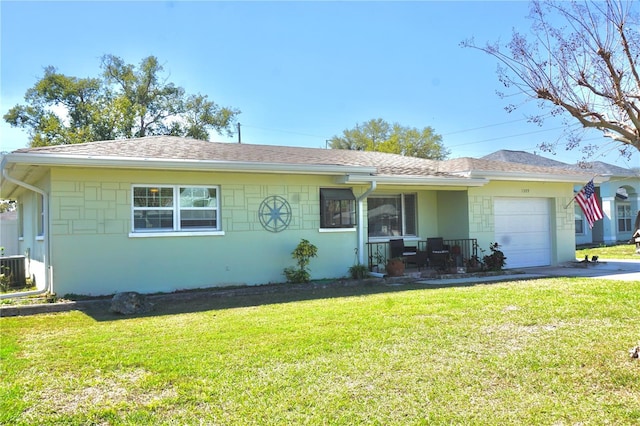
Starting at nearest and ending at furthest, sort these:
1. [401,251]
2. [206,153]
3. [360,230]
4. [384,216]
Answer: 1. [206,153]
2. [360,230]
3. [401,251]
4. [384,216]

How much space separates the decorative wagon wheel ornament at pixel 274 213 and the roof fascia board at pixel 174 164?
0.80m

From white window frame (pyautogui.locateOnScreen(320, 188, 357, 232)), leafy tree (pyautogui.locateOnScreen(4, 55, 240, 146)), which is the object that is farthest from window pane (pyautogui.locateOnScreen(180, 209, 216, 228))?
leafy tree (pyautogui.locateOnScreen(4, 55, 240, 146))

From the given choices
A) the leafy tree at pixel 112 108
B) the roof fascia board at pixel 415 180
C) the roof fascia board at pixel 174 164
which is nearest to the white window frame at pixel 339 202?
the roof fascia board at pixel 415 180

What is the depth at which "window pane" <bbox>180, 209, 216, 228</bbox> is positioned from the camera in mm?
10766

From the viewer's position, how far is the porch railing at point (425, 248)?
13.9 meters

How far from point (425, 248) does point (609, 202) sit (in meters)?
15.2

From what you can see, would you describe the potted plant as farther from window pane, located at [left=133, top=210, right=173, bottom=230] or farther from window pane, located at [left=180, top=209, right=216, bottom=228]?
window pane, located at [left=133, top=210, right=173, bottom=230]

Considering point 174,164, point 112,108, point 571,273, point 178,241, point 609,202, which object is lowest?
point 571,273

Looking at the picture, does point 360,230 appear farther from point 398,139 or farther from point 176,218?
point 398,139

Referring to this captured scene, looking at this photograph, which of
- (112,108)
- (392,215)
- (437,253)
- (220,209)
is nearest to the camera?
(220,209)

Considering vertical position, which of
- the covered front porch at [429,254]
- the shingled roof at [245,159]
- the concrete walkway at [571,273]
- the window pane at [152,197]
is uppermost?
the shingled roof at [245,159]

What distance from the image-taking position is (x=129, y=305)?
8.37 metres

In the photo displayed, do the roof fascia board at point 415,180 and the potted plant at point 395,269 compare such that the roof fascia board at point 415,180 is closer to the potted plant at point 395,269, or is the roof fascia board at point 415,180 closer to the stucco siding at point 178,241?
the stucco siding at point 178,241

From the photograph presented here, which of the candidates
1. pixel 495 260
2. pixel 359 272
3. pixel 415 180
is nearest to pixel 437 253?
pixel 495 260
